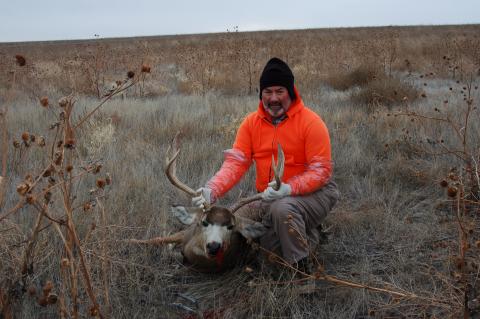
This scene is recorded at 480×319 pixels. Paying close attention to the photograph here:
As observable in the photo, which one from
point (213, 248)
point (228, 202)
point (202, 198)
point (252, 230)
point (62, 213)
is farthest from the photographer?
point (228, 202)

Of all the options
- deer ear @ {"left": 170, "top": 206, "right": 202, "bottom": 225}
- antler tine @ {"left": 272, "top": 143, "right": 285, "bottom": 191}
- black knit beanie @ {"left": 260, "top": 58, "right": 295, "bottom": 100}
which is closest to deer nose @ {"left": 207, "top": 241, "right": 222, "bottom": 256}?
deer ear @ {"left": 170, "top": 206, "right": 202, "bottom": 225}

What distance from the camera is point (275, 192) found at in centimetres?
351

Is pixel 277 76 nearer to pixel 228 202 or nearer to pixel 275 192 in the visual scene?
pixel 275 192

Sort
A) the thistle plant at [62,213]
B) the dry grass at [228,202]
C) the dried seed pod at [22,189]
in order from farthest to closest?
the dry grass at [228,202], the thistle plant at [62,213], the dried seed pod at [22,189]

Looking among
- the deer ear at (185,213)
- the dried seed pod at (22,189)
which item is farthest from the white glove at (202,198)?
the dried seed pod at (22,189)

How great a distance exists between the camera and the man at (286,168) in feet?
11.7

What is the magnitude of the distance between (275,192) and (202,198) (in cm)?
57

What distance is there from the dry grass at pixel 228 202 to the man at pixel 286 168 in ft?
1.11

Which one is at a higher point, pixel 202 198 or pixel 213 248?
pixel 202 198

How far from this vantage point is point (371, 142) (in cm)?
666

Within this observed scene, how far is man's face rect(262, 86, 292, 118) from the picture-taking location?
399 cm

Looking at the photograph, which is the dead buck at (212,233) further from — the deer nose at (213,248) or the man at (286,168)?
the man at (286,168)

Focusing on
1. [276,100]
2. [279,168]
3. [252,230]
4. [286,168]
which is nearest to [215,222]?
[252,230]

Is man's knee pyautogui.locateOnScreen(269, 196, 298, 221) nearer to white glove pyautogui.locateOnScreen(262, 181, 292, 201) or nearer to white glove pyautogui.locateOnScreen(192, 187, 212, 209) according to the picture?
white glove pyautogui.locateOnScreen(262, 181, 292, 201)
